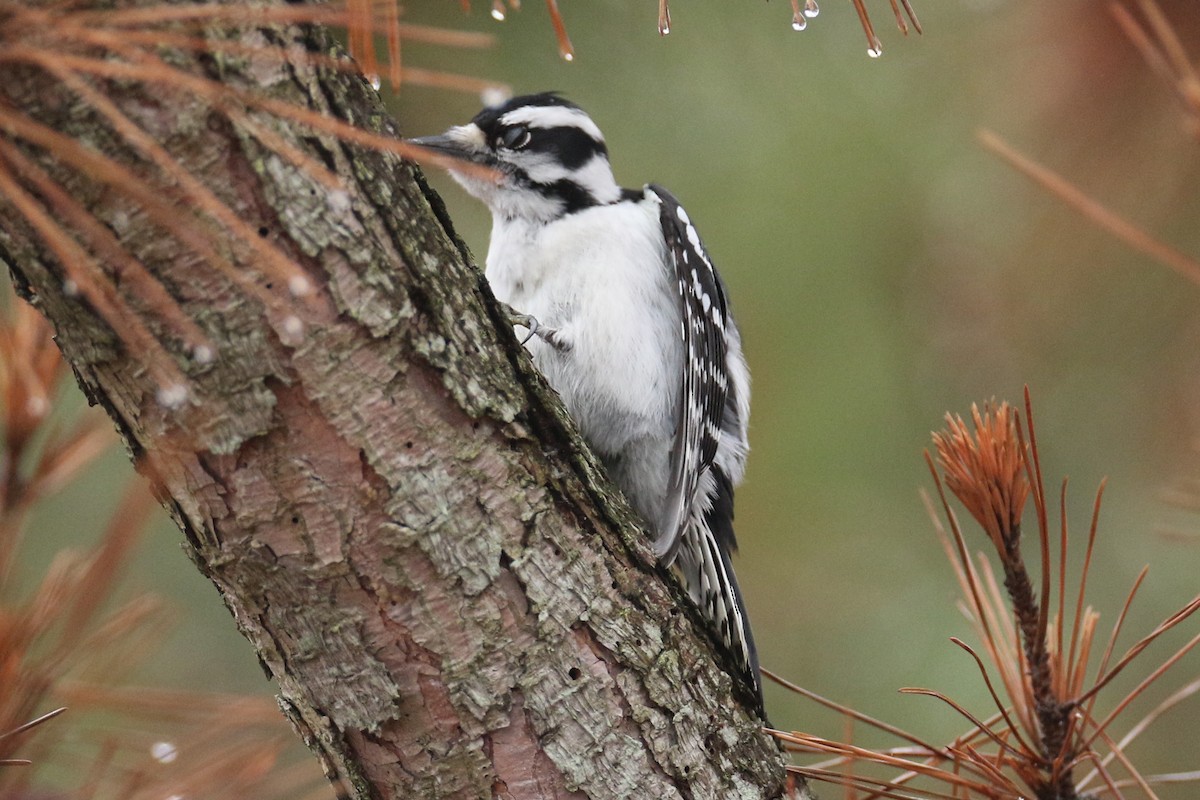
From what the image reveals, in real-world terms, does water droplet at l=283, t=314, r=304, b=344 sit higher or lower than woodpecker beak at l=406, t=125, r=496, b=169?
lower

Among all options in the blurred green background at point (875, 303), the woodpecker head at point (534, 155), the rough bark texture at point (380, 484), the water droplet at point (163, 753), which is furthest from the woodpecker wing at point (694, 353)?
the water droplet at point (163, 753)

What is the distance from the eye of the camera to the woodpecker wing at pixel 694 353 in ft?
7.98

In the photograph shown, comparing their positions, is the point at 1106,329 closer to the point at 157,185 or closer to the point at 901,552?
the point at 901,552

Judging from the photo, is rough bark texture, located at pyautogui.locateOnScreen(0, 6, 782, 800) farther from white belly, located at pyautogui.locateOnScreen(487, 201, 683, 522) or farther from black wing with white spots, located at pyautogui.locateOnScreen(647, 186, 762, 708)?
white belly, located at pyautogui.locateOnScreen(487, 201, 683, 522)

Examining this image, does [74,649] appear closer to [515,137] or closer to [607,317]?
[607,317]

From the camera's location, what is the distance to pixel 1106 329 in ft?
11.1

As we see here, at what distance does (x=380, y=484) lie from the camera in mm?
1448

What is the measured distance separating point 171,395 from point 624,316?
124 cm

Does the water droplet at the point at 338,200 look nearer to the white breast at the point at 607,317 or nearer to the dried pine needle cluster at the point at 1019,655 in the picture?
the dried pine needle cluster at the point at 1019,655

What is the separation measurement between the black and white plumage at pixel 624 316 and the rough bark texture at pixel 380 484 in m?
0.62

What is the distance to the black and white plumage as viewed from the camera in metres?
2.45

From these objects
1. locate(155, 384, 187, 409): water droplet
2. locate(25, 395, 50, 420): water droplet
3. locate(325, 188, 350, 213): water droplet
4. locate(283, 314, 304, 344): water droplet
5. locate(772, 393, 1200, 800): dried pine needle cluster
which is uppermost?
locate(25, 395, 50, 420): water droplet

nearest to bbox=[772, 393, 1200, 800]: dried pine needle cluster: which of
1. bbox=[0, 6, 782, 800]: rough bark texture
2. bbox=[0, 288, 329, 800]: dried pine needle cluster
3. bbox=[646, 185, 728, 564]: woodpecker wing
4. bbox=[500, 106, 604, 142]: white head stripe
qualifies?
bbox=[0, 6, 782, 800]: rough bark texture

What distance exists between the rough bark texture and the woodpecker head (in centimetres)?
116
